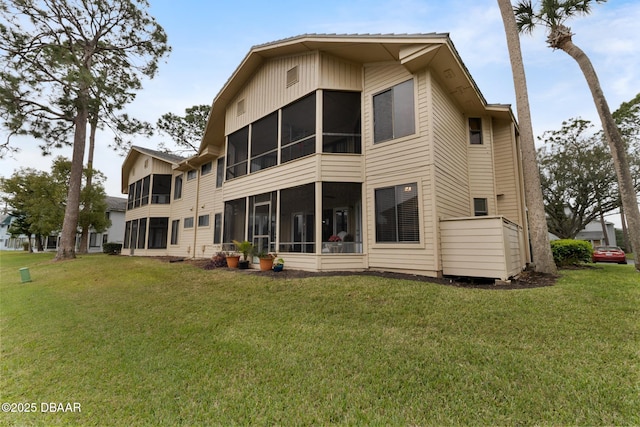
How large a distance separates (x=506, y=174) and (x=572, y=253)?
3541mm

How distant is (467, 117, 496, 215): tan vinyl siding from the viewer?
1033 centimetres

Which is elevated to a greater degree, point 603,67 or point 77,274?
point 603,67

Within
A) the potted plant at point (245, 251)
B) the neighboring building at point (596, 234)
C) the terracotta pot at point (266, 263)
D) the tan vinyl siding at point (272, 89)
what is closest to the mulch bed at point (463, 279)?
the terracotta pot at point (266, 263)

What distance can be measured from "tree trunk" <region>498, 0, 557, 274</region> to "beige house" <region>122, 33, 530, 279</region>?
2.04 ft

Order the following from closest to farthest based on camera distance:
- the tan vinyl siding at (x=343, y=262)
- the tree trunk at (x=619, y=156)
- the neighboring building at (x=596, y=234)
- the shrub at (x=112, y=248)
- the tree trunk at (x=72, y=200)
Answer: the tree trunk at (x=619, y=156)
the tan vinyl siding at (x=343, y=262)
the tree trunk at (x=72, y=200)
the shrub at (x=112, y=248)
the neighboring building at (x=596, y=234)

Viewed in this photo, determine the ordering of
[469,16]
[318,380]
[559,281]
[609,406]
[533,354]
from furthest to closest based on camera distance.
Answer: [469,16]
[559,281]
[533,354]
[318,380]
[609,406]

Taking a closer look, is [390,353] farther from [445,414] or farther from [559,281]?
[559,281]

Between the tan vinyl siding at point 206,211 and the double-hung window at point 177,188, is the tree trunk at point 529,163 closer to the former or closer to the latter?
the tan vinyl siding at point 206,211

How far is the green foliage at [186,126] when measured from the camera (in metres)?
27.9

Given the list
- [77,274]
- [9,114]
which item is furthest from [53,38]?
[77,274]

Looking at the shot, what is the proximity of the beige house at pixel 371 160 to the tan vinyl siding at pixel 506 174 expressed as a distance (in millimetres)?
39

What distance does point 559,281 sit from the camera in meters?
6.86

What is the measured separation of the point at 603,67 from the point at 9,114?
96.2 feet

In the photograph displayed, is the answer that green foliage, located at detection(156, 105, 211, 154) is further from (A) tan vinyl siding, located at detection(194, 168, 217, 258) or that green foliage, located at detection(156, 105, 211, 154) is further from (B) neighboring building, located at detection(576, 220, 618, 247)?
(B) neighboring building, located at detection(576, 220, 618, 247)
